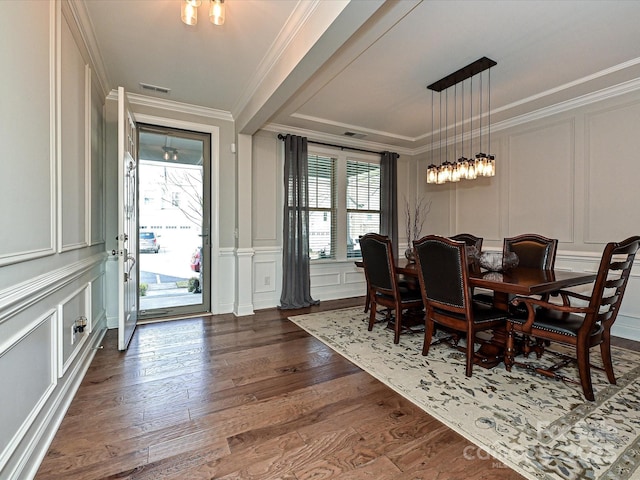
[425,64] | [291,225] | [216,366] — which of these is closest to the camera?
[216,366]

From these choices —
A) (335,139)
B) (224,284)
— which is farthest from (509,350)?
(335,139)

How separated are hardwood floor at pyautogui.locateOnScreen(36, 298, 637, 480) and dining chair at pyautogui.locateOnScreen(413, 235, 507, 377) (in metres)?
0.75

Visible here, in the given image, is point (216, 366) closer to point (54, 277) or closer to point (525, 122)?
point (54, 277)

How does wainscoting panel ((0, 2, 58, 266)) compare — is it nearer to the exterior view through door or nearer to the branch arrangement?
the exterior view through door

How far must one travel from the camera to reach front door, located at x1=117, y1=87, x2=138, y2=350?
8.84 feet

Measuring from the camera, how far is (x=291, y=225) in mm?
4348

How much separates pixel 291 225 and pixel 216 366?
2.26 m

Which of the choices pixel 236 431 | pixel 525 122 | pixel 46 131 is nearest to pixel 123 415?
pixel 236 431

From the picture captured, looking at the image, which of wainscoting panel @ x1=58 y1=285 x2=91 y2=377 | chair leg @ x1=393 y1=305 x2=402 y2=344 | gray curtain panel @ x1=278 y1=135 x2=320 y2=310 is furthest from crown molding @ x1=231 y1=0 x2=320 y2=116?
chair leg @ x1=393 y1=305 x2=402 y2=344

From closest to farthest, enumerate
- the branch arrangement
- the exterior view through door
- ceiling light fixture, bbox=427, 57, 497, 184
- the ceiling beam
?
1. the ceiling beam
2. ceiling light fixture, bbox=427, 57, 497, 184
3. the exterior view through door
4. the branch arrangement

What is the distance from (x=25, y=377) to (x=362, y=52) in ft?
9.83

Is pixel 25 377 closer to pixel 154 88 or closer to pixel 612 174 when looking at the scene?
pixel 154 88

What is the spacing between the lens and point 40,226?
1617 mm

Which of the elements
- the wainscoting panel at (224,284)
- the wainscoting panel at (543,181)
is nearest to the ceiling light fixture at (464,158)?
the wainscoting panel at (543,181)
